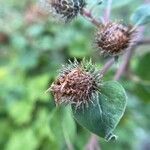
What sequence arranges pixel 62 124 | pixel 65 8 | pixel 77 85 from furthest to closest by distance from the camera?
pixel 62 124 → pixel 65 8 → pixel 77 85

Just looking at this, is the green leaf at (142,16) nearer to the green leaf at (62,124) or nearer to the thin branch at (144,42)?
the thin branch at (144,42)

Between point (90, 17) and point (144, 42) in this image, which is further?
point (144, 42)

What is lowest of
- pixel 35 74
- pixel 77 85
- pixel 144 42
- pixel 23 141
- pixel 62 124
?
pixel 23 141

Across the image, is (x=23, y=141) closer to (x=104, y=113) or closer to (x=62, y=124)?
(x=62, y=124)

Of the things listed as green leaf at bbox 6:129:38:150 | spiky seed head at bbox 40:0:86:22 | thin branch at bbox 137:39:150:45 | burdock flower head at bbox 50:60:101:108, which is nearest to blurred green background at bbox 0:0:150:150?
green leaf at bbox 6:129:38:150

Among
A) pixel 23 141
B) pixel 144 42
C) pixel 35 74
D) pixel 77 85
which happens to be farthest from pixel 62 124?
pixel 35 74
